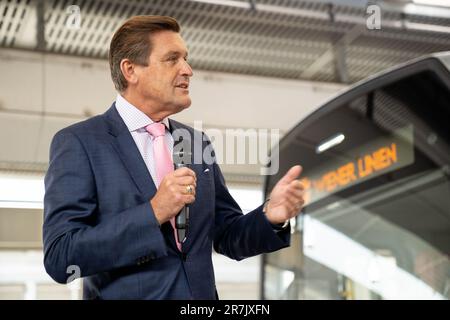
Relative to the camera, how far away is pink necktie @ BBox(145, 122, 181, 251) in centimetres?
156

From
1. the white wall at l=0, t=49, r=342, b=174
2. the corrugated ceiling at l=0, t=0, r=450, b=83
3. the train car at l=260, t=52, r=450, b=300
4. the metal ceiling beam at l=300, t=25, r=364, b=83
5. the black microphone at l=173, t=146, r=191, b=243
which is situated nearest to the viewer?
the black microphone at l=173, t=146, r=191, b=243

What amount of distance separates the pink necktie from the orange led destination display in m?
3.17

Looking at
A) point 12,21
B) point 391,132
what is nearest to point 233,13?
point 391,132

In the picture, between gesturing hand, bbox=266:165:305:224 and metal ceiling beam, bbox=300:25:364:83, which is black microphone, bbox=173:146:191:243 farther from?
→ metal ceiling beam, bbox=300:25:364:83

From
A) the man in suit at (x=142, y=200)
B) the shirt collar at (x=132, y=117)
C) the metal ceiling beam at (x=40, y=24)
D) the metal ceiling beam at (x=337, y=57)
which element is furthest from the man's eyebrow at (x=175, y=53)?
the metal ceiling beam at (x=337, y=57)

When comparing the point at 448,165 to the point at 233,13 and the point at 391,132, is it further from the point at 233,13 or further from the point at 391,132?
the point at 233,13

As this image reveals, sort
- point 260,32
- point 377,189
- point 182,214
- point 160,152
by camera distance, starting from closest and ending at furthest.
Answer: point 182,214, point 160,152, point 377,189, point 260,32

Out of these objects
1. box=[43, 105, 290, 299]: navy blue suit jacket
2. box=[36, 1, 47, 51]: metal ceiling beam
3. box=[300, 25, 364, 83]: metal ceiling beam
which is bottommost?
box=[43, 105, 290, 299]: navy blue suit jacket

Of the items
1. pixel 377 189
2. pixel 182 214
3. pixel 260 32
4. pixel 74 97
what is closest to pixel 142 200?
pixel 182 214

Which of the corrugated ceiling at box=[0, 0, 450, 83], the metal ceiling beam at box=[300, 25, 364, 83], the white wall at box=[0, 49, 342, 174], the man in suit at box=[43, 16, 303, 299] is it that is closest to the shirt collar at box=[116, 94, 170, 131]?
the man in suit at box=[43, 16, 303, 299]

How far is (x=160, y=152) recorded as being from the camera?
5.17ft

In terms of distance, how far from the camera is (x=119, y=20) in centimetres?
409

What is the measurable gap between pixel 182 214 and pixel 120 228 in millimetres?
124

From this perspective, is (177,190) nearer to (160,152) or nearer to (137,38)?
(160,152)
